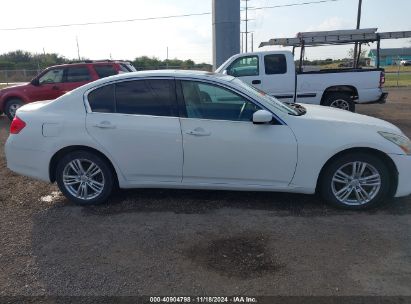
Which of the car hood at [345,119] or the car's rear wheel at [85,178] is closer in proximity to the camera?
the car hood at [345,119]

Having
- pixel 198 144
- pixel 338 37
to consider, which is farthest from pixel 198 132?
pixel 338 37

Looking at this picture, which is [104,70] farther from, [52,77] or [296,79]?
[296,79]

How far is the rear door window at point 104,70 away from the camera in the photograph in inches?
452

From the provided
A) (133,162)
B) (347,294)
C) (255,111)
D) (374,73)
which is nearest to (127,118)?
(133,162)

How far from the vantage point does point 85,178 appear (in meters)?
4.75

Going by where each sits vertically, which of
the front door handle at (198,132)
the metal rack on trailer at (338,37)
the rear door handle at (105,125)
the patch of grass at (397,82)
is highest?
the metal rack on trailer at (338,37)

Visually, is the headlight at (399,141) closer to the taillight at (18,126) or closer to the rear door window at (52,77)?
the taillight at (18,126)

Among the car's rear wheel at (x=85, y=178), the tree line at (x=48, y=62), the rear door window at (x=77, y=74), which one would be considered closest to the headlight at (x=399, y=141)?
the car's rear wheel at (x=85, y=178)

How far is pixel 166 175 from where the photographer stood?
459cm

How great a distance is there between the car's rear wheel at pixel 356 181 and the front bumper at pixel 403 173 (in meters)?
0.12

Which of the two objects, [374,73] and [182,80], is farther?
[374,73]

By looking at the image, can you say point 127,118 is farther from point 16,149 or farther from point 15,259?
point 15,259

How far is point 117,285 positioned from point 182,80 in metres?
2.43

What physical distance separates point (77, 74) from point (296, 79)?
250 inches
